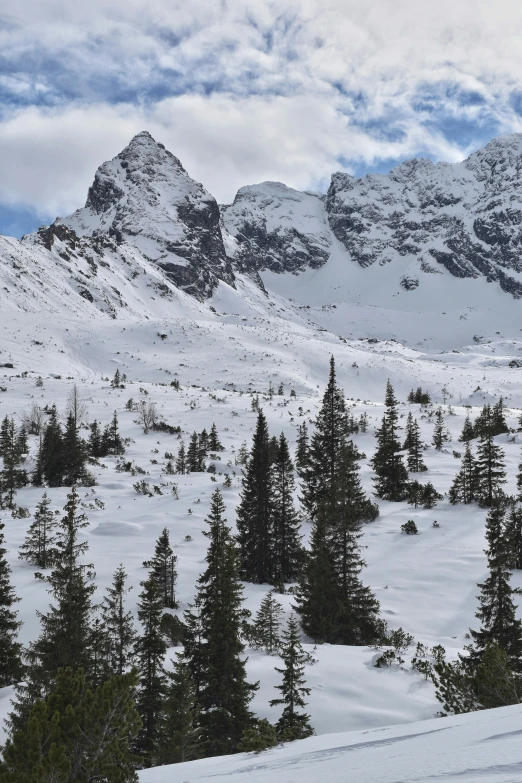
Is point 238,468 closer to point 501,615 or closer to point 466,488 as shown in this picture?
point 466,488

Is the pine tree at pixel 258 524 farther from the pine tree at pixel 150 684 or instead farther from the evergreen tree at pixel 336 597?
the pine tree at pixel 150 684

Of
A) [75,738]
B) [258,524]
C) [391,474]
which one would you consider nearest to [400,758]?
[75,738]

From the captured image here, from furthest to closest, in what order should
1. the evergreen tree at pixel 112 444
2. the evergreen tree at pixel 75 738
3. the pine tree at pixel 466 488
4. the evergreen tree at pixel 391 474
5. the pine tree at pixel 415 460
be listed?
the evergreen tree at pixel 112 444
the pine tree at pixel 415 460
the evergreen tree at pixel 391 474
the pine tree at pixel 466 488
the evergreen tree at pixel 75 738

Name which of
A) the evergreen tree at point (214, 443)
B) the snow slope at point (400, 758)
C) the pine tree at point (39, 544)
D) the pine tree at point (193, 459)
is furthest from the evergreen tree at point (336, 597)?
the evergreen tree at point (214, 443)

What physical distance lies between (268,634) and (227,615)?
4480 millimetres

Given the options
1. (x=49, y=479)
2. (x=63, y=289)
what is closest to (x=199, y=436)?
(x=49, y=479)

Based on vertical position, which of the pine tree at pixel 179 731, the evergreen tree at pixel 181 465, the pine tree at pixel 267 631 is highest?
the evergreen tree at pixel 181 465

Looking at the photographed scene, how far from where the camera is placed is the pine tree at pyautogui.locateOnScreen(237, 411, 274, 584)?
2578 centimetres

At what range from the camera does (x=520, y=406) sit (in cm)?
7925

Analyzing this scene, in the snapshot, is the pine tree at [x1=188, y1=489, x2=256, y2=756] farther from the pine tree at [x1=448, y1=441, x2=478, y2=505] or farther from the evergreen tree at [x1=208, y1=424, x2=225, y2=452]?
the evergreen tree at [x1=208, y1=424, x2=225, y2=452]

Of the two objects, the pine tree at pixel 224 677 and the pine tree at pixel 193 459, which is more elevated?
the pine tree at pixel 193 459

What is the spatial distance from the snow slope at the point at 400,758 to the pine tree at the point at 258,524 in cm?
1824

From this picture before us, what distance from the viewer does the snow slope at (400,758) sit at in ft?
11.8

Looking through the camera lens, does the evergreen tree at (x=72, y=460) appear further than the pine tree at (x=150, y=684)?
Yes
